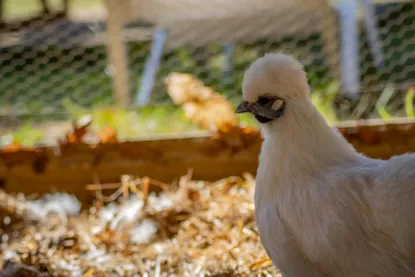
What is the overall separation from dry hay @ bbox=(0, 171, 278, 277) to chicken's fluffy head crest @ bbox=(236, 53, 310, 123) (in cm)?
44

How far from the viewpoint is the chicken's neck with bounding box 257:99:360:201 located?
1.05 meters

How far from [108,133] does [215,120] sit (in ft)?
1.32

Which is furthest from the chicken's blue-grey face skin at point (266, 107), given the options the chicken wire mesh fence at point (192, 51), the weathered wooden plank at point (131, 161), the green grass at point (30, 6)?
the green grass at point (30, 6)

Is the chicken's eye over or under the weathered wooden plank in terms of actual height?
under

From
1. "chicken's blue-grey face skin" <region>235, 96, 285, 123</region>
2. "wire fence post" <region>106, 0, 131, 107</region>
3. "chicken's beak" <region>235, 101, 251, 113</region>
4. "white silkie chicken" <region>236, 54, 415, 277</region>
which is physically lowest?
"white silkie chicken" <region>236, 54, 415, 277</region>

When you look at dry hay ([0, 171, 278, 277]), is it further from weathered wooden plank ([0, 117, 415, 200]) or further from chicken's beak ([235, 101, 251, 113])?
chicken's beak ([235, 101, 251, 113])

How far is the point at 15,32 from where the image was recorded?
3.42 meters

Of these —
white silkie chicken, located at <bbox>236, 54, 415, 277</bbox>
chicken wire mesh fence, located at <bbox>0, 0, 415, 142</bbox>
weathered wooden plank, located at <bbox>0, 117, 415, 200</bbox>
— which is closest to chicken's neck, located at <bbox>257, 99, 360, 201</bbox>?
white silkie chicken, located at <bbox>236, 54, 415, 277</bbox>

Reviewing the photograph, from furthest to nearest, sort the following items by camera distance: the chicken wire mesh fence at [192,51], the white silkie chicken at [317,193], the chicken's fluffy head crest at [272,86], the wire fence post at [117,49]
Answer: the chicken wire mesh fence at [192,51] → the wire fence post at [117,49] → the chicken's fluffy head crest at [272,86] → the white silkie chicken at [317,193]

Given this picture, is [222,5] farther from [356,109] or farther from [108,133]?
[108,133]

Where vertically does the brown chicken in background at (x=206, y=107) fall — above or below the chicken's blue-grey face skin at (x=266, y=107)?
above

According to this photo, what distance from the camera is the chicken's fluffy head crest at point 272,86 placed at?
101cm

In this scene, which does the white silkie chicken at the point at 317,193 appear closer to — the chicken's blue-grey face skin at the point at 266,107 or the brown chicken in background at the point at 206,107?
the chicken's blue-grey face skin at the point at 266,107

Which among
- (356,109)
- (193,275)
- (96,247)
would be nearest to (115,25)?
(356,109)
